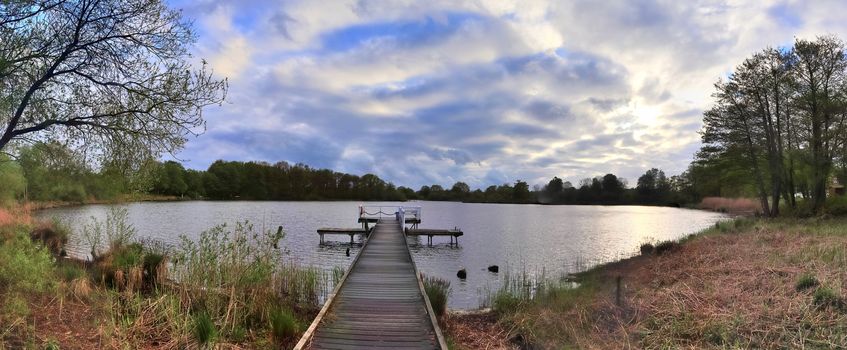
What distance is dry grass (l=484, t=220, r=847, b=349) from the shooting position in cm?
721

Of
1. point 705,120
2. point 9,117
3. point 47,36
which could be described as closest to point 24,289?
point 9,117

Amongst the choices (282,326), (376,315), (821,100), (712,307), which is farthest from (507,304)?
(821,100)

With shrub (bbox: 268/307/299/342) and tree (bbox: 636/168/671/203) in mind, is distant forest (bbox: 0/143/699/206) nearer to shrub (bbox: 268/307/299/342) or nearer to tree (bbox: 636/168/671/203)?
tree (bbox: 636/168/671/203)

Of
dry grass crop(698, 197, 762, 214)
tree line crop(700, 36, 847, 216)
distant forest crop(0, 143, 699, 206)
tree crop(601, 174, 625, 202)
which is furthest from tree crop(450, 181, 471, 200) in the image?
tree line crop(700, 36, 847, 216)

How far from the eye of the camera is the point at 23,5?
9133mm

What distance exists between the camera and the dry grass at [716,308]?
7.21 metres

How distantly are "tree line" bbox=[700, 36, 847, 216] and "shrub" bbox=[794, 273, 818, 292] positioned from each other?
24284 millimetres

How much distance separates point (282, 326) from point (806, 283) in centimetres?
1042

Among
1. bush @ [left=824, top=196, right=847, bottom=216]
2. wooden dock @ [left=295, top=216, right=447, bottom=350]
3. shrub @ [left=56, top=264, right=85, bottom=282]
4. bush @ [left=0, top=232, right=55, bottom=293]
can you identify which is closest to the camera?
wooden dock @ [left=295, top=216, right=447, bottom=350]

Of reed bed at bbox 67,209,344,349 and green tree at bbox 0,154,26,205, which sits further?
green tree at bbox 0,154,26,205

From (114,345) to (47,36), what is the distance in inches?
286

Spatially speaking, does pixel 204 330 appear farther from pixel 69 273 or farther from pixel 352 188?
pixel 352 188

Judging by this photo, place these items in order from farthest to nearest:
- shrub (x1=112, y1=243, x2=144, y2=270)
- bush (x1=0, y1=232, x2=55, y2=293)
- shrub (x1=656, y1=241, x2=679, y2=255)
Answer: shrub (x1=656, y1=241, x2=679, y2=255)
shrub (x1=112, y1=243, x2=144, y2=270)
bush (x1=0, y1=232, x2=55, y2=293)

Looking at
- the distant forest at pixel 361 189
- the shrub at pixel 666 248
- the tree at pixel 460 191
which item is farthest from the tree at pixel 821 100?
the tree at pixel 460 191
